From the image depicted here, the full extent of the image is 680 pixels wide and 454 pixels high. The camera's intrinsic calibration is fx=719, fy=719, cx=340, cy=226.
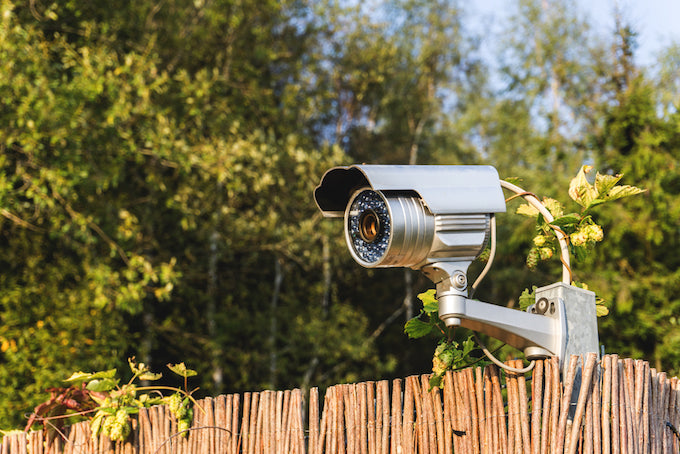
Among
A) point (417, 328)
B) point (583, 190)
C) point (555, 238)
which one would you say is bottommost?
point (417, 328)

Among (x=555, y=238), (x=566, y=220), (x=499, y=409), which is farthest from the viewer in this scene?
(x=555, y=238)

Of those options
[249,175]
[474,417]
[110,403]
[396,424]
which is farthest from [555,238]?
[249,175]

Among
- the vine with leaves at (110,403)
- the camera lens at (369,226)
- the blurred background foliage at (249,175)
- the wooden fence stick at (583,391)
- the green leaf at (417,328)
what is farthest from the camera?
the blurred background foliage at (249,175)

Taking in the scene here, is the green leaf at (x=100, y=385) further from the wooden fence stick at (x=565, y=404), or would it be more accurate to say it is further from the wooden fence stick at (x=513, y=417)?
the wooden fence stick at (x=565, y=404)

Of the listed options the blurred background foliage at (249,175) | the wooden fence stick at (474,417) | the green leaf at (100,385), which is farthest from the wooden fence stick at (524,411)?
the blurred background foliage at (249,175)

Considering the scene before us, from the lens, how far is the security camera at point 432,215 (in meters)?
1.67

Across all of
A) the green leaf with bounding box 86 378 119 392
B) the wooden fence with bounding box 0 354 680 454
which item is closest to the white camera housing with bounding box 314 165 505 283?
the wooden fence with bounding box 0 354 680 454

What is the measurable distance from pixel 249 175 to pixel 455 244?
6.73 metres

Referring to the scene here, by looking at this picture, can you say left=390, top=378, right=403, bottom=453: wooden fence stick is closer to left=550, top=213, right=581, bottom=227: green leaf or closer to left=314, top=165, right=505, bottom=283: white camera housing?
left=314, top=165, right=505, bottom=283: white camera housing

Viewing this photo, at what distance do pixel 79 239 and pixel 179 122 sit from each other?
1803mm

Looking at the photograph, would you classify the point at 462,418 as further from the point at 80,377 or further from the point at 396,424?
the point at 80,377

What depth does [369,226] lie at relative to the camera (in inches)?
71.2

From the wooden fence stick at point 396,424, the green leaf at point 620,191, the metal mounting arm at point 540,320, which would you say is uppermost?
the green leaf at point 620,191

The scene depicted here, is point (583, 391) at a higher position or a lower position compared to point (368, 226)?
lower
